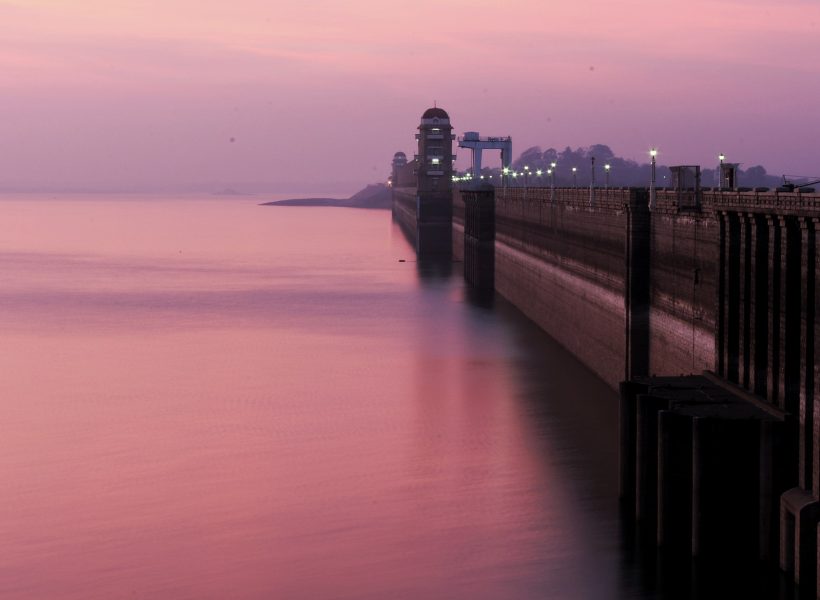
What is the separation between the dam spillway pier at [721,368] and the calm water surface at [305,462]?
215 centimetres

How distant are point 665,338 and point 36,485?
19.8m

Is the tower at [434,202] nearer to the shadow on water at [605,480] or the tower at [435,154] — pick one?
the tower at [435,154]

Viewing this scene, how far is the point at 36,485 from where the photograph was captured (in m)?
35.3

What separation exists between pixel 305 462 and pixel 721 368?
1270 centimetres

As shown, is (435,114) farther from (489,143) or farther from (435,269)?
(435,269)

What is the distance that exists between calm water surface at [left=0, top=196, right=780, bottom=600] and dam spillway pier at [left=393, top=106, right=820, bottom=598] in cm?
215

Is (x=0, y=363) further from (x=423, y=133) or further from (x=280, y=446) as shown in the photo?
(x=423, y=133)

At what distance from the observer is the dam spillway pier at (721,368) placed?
2555 cm

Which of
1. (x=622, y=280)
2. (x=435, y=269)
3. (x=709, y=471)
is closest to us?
(x=709, y=471)

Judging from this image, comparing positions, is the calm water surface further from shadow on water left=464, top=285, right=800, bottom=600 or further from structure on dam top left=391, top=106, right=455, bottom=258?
structure on dam top left=391, top=106, right=455, bottom=258

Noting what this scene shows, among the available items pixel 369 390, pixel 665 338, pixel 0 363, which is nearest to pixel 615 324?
pixel 665 338

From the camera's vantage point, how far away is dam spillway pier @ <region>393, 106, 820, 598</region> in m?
25.5

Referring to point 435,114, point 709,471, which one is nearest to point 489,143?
point 435,114

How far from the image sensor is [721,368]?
3300 cm
